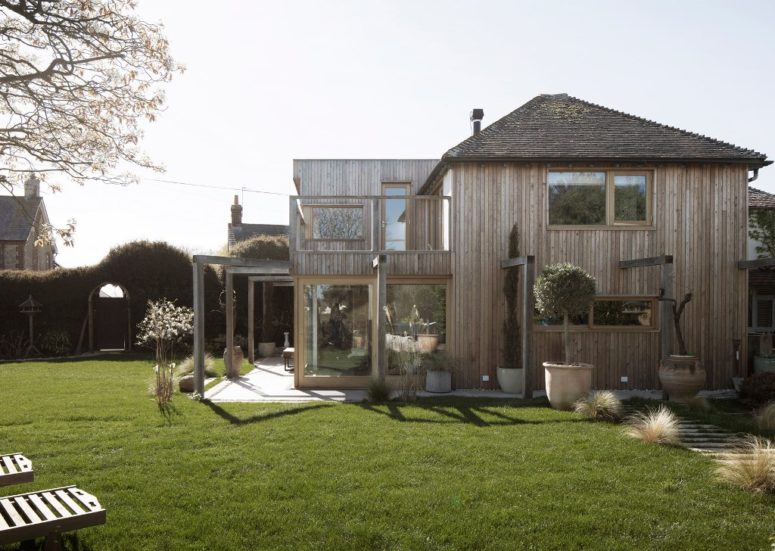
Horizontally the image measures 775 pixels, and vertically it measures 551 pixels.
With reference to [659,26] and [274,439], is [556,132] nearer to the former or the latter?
[659,26]

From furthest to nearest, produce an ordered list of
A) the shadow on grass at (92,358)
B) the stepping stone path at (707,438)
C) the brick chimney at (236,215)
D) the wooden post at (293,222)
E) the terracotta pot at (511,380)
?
the brick chimney at (236,215), the shadow on grass at (92,358), the wooden post at (293,222), the terracotta pot at (511,380), the stepping stone path at (707,438)

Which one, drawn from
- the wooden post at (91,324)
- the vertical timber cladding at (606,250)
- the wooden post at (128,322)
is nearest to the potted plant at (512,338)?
the vertical timber cladding at (606,250)

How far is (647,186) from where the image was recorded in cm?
1159

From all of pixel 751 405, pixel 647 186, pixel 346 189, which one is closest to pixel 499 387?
pixel 751 405

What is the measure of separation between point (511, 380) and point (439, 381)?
Answer: 136 cm

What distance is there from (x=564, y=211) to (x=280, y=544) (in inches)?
361

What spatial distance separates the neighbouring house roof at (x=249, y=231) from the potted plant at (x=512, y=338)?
20.0 meters

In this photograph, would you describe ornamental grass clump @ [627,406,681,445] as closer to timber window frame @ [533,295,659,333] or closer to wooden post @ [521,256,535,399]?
wooden post @ [521,256,535,399]

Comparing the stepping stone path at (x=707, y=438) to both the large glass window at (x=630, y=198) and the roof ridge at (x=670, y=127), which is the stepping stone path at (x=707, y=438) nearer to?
the large glass window at (x=630, y=198)

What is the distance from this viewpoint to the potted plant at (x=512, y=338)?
35.8 feet

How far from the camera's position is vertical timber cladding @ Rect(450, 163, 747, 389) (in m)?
11.4

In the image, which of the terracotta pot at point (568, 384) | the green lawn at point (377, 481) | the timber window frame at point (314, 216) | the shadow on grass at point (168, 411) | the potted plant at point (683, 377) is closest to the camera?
the green lawn at point (377, 481)

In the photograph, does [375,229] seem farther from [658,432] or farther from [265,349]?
[265,349]

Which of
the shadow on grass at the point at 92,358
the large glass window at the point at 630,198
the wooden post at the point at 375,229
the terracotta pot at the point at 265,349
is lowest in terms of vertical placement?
the shadow on grass at the point at 92,358
